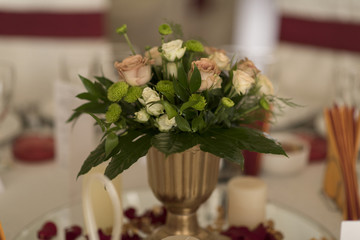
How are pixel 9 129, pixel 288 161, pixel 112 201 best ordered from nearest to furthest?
pixel 112 201, pixel 288 161, pixel 9 129

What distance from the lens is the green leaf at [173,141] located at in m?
0.65

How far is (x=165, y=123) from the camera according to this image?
2.24 feet

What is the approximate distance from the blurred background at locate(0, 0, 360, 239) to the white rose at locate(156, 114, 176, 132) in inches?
8.0

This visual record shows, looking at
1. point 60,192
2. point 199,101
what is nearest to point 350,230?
point 199,101

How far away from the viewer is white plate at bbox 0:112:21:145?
1.29m

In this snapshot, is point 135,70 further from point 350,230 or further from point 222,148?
point 350,230

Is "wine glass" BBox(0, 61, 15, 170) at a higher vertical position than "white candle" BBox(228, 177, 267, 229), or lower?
higher

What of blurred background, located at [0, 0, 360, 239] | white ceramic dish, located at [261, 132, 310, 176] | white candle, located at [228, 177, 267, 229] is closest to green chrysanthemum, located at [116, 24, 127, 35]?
blurred background, located at [0, 0, 360, 239]

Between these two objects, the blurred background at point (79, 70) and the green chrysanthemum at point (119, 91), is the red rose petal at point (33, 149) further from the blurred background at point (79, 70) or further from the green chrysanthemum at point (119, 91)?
the green chrysanthemum at point (119, 91)

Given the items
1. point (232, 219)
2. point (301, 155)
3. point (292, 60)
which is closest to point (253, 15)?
point (292, 60)

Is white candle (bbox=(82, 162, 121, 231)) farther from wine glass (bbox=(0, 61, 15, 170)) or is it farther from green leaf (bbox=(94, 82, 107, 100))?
wine glass (bbox=(0, 61, 15, 170))

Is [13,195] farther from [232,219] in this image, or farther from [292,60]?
[292,60]

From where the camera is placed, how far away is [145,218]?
3.10ft

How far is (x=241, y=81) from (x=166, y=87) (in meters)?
0.11
